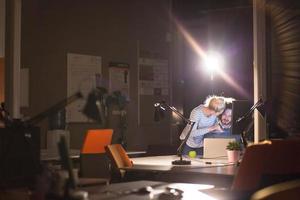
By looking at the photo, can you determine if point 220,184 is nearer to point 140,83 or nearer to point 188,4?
point 140,83

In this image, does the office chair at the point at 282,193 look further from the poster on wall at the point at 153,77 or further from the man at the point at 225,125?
the poster on wall at the point at 153,77

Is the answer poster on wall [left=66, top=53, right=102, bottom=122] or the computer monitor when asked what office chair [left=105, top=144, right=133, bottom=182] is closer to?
the computer monitor

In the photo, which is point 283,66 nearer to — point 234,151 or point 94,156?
point 234,151

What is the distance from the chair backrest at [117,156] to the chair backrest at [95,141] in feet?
0.32

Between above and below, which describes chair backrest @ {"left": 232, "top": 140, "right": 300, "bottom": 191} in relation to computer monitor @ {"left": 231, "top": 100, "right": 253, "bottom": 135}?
below

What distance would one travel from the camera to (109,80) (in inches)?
247

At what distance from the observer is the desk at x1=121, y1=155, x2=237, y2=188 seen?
3730 mm

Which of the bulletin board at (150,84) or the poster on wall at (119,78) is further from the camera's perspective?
the bulletin board at (150,84)

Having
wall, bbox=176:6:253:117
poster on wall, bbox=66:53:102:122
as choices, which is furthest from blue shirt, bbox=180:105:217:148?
poster on wall, bbox=66:53:102:122

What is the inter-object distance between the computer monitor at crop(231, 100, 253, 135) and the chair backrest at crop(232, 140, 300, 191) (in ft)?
3.84

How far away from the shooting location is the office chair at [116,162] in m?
4.39

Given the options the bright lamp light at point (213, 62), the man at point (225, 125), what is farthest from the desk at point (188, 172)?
the bright lamp light at point (213, 62)

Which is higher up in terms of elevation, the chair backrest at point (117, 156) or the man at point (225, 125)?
the man at point (225, 125)

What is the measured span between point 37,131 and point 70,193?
111 centimetres
